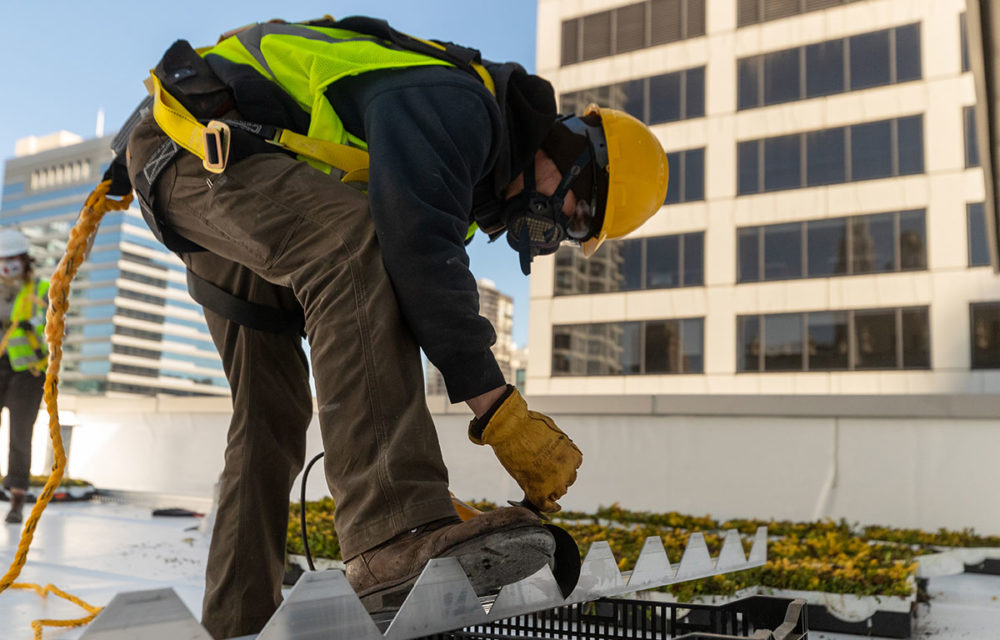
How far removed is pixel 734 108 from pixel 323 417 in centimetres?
1961

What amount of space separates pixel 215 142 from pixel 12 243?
459 cm

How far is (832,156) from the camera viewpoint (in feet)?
59.2

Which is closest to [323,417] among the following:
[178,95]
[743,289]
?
[178,95]

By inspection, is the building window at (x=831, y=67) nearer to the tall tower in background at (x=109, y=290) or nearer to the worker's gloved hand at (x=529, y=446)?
the worker's gloved hand at (x=529, y=446)

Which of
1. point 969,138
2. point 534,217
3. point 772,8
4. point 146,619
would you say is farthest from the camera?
point 772,8

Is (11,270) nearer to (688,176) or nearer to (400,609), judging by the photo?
(400,609)

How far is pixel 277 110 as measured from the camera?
58.5 inches

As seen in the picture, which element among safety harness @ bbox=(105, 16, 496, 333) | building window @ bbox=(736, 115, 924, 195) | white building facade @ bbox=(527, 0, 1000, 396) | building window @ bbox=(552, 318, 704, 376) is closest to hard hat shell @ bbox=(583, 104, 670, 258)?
safety harness @ bbox=(105, 16, 496, 333)

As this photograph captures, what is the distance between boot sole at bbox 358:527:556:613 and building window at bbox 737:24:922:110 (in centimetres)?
1921

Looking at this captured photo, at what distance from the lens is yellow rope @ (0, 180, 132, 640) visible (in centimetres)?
163

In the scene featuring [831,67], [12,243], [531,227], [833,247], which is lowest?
[531,227]

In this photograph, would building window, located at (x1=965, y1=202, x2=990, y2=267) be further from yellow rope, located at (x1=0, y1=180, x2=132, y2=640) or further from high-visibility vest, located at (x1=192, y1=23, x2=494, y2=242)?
yellow rope, located at (x1=0, y1=180, x2=132, y2=640)

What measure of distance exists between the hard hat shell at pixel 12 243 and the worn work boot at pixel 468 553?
4.92 m

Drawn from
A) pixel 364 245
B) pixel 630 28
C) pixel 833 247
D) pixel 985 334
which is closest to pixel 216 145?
pixel 364 245
